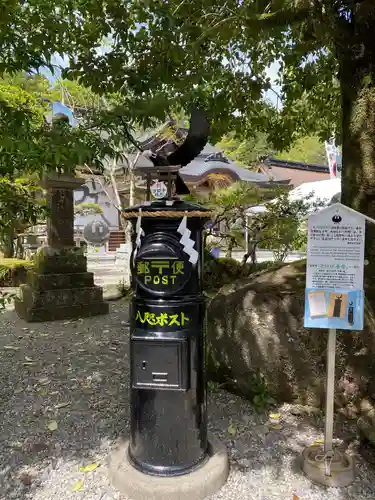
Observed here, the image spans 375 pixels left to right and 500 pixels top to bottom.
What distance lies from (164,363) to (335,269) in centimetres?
112

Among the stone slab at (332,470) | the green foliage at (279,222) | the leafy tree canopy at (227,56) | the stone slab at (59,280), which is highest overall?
the leafy tree canopy at (227,56)

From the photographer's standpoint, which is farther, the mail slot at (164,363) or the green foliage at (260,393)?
the green foliage at (260,393)

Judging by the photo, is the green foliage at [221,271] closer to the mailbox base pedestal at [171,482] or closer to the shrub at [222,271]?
the shrub at [222,271]

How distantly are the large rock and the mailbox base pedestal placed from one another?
2.95ft

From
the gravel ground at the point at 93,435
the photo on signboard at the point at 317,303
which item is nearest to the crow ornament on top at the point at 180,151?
the photo on signboard at the point at 317,303

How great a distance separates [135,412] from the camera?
2467mm

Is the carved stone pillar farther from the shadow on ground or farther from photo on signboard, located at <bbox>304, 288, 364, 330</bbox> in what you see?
photo on signboard, located at <bbox>304, 288, 364, 330</bbox>

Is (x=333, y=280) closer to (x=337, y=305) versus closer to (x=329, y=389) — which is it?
(x=337, y=305)

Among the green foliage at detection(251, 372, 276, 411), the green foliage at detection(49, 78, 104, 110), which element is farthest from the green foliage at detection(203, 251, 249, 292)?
the green foliage at detection(49, 78, 104, 110)

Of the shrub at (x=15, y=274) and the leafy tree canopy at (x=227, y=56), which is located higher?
the leafy tree canopy at (x=227, y=56)

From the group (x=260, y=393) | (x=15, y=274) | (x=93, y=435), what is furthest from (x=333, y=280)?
(x=15, y=274)

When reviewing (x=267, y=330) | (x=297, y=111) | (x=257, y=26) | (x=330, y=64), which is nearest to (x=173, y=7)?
(x=257, y=26)

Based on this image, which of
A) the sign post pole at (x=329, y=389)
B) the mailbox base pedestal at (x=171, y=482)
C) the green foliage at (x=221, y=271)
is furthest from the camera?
the green foliage at (x=221, y=271)

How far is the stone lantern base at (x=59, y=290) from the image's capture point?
249 inches
